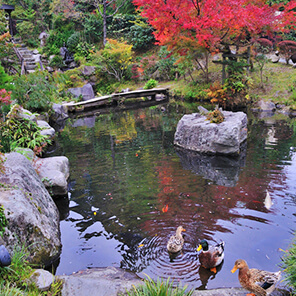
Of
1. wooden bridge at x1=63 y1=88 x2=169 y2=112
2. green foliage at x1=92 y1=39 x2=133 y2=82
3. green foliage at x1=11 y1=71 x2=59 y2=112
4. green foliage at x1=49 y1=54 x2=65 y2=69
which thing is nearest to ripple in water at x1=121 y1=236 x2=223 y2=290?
green foliage at x1=11 y1=71 x2=59 y2=112

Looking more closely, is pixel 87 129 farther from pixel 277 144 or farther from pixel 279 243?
pixel 279 243

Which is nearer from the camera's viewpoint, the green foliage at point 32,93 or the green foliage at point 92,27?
the green foliage at point 32,93

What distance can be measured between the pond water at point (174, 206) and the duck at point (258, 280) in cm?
38

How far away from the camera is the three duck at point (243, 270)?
10.3ft

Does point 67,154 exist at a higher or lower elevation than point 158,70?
lower

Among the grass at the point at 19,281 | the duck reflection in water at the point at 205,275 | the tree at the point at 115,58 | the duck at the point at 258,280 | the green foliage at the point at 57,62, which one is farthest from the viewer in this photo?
the green foliage at the point at 57,62

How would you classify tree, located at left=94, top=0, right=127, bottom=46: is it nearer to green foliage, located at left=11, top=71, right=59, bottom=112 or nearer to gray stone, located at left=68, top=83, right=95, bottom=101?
gray stone, located at left=68, top=83, right=95, bottom=101

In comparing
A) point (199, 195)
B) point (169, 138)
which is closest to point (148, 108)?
point (169, 138)

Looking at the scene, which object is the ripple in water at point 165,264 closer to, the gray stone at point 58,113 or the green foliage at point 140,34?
the gray stone at point 58,113

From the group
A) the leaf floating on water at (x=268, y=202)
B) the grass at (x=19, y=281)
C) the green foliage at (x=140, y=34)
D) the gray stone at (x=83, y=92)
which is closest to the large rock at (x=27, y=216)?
the grass at (x=19, y=281)

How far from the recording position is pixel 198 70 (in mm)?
19781

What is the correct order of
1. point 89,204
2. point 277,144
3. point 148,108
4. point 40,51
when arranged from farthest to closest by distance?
point 40,51 → point 148,108 → point 277,144 → point 89,204

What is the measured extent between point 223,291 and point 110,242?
80.4 inches

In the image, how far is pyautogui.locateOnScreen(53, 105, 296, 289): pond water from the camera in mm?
4180
